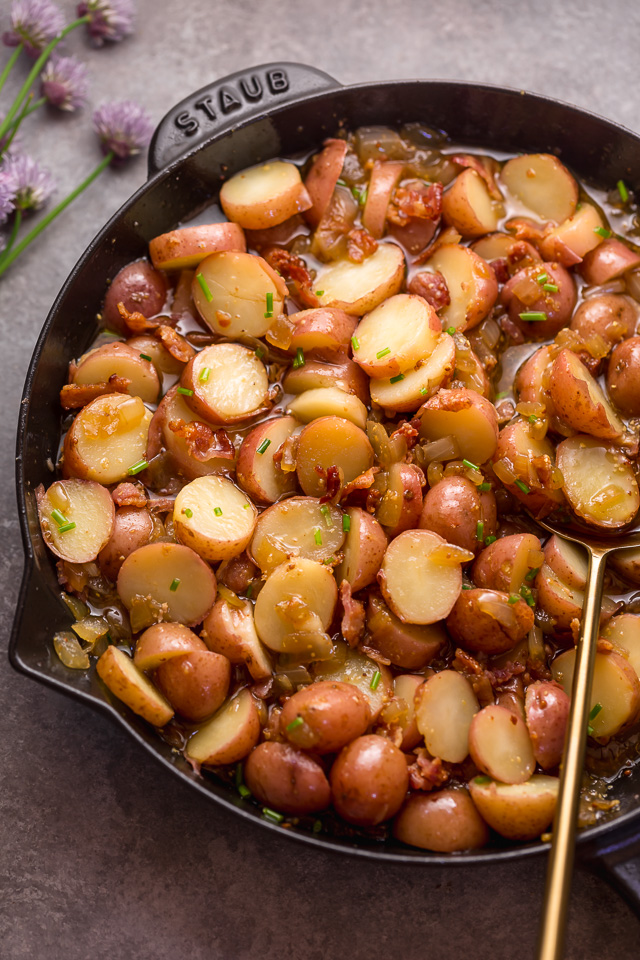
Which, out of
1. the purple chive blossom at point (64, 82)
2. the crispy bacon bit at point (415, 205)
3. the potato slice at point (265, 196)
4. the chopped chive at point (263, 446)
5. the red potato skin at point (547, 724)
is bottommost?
the red potato skin at point (547, 724)

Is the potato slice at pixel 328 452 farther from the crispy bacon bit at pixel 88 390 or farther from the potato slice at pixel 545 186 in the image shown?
the potato slice at pixel 545 186

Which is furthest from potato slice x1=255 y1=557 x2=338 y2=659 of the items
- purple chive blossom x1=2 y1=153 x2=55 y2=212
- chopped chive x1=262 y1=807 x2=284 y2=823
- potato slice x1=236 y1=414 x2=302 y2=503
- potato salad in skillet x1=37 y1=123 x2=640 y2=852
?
purple chive blossom x1=2 y1=153 x2=55 y2=212

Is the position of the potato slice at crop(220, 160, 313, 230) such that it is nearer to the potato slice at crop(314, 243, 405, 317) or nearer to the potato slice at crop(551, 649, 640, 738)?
the potato slice at crop(314, 243, 405, 317)

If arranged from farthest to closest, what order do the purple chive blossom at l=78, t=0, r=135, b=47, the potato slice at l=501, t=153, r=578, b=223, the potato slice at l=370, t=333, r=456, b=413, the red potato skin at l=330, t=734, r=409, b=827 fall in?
1. the purple chive blossom at l=78, t=0, r=135, b=47
2. the potato slice at l=501, t=153, r=578, b=223
3. the potato slice at l=370, t=333, r=456, b=413
4. the red potato skin at l=330, t=734, r=409, b=827

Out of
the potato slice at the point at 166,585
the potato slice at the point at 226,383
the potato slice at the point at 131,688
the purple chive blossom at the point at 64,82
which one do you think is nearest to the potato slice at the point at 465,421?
the potato slice at the point at 226,383

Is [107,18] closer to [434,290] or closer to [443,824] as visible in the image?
[434,290]

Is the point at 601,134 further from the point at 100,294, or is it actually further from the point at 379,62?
the point at 100,294
